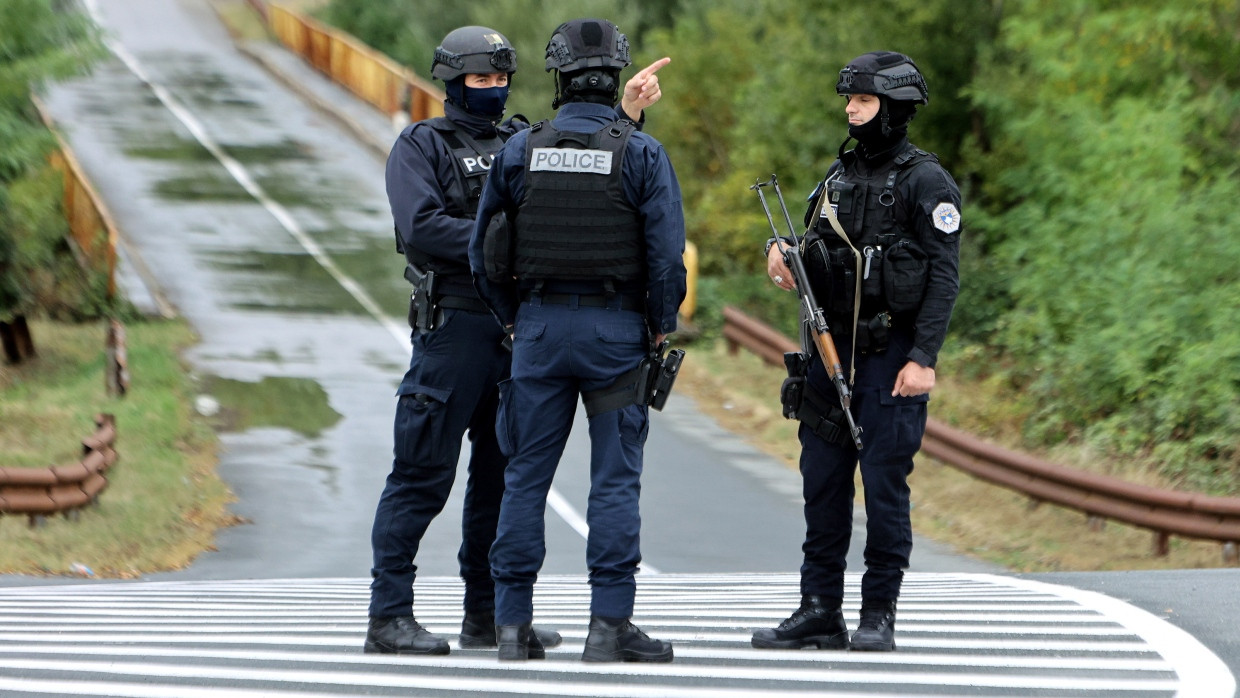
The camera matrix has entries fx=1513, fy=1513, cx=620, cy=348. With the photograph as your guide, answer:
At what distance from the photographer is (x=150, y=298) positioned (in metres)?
20.4

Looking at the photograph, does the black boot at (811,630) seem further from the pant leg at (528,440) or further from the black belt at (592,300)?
the black belt at (592,300)

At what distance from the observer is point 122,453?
1373 cm

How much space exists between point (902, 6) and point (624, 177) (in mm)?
18076

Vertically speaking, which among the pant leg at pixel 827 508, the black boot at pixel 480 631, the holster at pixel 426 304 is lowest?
the black boot at pixel 480 631

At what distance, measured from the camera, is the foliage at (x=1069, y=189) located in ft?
44.6

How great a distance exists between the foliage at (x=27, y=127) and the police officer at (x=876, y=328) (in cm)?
1248

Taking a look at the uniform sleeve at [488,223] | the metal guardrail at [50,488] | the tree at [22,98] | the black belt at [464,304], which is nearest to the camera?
the uniform sleeve at [488,223]

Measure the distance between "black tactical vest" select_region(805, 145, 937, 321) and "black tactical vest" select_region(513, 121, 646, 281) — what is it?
2.92ft

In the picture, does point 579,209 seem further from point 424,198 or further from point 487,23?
point 487,23

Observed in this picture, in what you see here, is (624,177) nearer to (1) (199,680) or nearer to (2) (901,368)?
(2) (901,368)

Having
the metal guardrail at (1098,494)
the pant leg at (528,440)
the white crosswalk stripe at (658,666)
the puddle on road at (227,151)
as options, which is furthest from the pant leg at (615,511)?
the puddle on road at (227,151)

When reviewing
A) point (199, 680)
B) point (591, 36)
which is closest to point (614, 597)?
point (199, 680)

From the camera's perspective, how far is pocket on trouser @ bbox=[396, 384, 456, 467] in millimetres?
5562

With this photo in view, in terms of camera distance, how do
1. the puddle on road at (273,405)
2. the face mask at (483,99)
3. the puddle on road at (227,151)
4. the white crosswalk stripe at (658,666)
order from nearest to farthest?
the white crosswalk stripe at (658,666) < the face mask at (483,99) < the puddle on road at (273,405) < the puddle on road at (227,151)
